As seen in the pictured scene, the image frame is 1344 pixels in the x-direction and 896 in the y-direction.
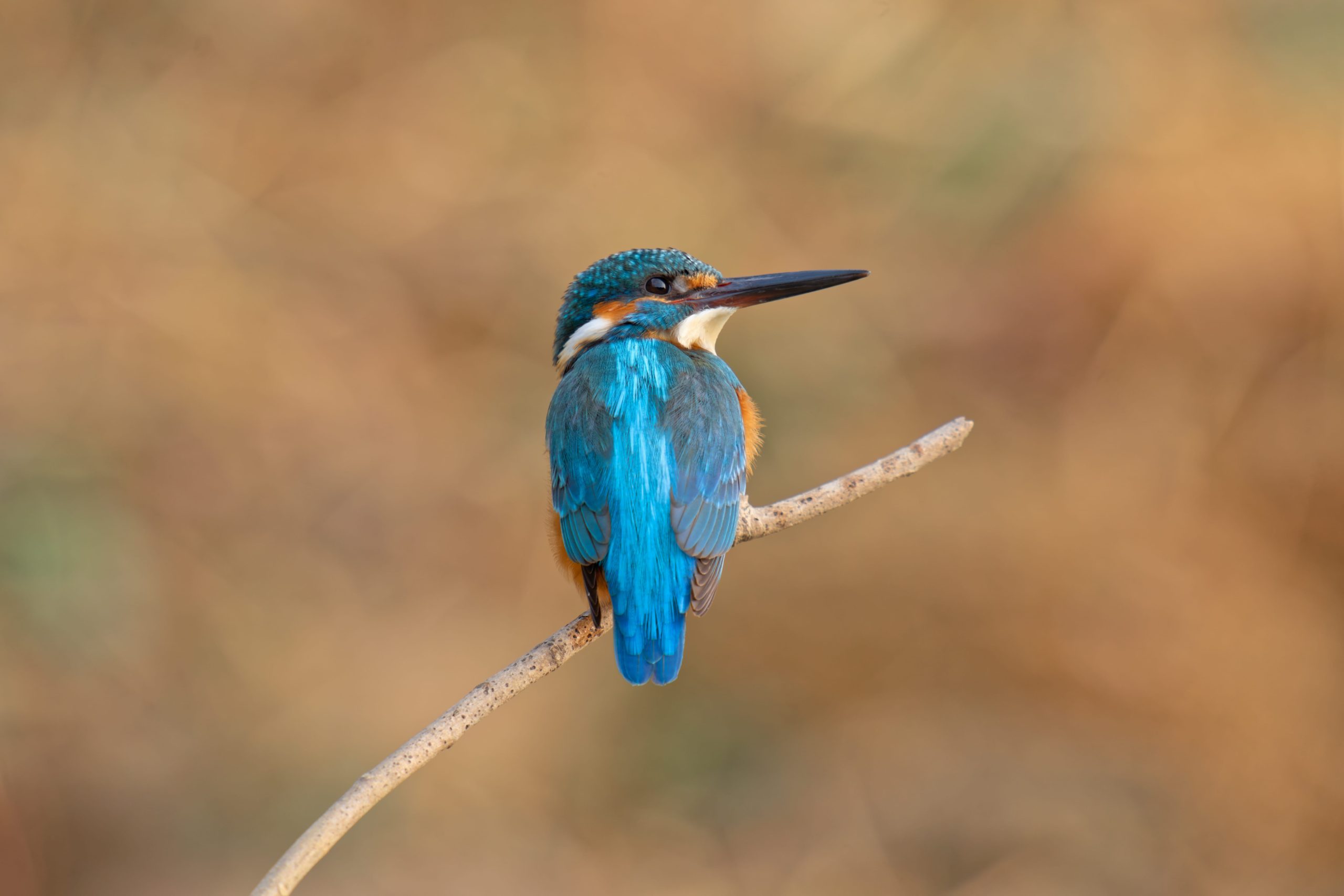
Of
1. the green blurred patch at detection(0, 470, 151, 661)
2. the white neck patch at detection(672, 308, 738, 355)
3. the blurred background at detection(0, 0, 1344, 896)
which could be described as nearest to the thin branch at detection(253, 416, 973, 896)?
the white neck patch at detection(672, 308, 738, 355)

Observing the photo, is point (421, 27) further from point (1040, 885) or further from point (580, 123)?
point (1040, 885)

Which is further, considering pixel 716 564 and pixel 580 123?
pixel 580 123

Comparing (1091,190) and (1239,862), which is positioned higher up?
(1091,190)

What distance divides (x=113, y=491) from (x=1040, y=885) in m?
3.40

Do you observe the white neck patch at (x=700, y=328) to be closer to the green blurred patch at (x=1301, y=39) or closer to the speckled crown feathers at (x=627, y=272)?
the speckled crown feathers at (x=627, y=272)

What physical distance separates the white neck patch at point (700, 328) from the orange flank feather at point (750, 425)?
0.38ft

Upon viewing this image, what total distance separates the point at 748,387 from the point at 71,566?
2313 millimetres

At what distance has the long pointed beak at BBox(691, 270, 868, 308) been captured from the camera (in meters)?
2.18

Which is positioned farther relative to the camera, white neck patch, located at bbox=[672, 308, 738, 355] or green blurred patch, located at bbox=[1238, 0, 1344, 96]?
green blurred patch, located at bbox=[1238, 0, 1344, 96]

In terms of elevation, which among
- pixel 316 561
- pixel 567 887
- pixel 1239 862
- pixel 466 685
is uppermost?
pixel 316 561

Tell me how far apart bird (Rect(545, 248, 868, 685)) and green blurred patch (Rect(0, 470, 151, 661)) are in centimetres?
224

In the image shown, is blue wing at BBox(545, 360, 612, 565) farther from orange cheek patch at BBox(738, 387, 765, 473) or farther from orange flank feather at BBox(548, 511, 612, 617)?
orange cheek patch at BBox(738, 387, 765, 473)

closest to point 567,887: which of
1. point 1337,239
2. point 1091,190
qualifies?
point 1091,190

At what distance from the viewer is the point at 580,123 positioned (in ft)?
14.1
